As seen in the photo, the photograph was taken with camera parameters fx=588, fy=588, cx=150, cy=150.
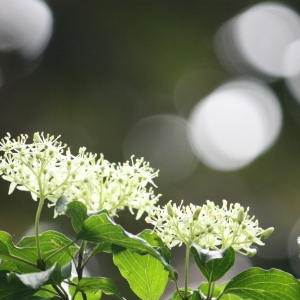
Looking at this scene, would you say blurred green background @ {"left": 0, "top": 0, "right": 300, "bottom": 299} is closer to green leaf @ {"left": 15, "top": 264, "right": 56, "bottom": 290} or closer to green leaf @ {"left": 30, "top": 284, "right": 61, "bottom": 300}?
green leaf @ {"left": 30, "top": 284, "right": 61, "bottom": 300}

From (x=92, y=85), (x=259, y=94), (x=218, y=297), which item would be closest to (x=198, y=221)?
(x=218, y=297)

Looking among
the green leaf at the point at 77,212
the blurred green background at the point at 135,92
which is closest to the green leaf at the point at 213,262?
the green leaf at the point at 77,212

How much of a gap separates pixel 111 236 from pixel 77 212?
0.10 metres

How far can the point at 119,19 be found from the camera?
24.2ft

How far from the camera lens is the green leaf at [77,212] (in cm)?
130

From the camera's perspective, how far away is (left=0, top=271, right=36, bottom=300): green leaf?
128 centimetres

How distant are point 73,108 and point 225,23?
100 inches

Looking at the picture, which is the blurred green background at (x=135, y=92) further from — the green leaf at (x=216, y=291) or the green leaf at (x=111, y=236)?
the green leaf at (x=111, y=236)

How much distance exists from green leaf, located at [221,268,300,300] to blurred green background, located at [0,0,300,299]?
4359 millimetres

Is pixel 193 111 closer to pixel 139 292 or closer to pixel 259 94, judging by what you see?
pixel 259 94

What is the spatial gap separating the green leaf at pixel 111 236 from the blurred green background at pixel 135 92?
14.5ft

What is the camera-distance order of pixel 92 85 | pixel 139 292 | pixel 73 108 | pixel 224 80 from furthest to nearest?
1. pixel 224 80
2. pixel 92 85
3. pixel 73 108
4. pixel 139 292

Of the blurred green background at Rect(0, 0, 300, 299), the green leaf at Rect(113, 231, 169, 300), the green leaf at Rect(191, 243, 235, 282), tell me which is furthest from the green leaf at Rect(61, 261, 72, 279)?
the blurred green background at Rect(0, 0, 300, 299)

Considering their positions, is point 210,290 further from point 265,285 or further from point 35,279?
point 35,279
